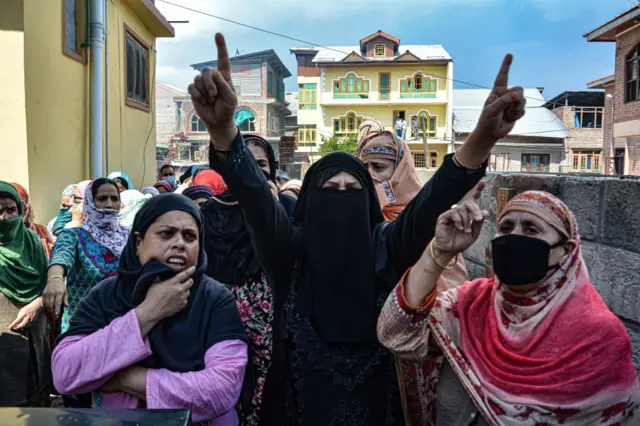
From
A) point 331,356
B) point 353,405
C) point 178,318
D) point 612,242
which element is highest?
point 612,242

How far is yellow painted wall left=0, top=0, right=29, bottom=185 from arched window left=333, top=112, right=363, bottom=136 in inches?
1185

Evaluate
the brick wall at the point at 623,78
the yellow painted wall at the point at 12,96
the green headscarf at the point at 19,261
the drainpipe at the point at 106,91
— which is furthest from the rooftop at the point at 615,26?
the green headscarf at the point at 19,261

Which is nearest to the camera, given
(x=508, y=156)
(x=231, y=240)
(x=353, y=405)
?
(x=353, y=405)

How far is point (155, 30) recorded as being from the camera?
36.0 feet

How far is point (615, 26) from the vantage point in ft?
51.8

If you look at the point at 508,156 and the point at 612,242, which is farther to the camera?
the point at 508,156

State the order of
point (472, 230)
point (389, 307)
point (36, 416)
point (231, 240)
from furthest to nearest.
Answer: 1. point (231, 240)
2. point (389, 307)
3. point (472, 230)
4. point (36, 416)

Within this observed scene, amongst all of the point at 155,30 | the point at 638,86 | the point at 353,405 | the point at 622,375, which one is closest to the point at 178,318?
the point at 353,405

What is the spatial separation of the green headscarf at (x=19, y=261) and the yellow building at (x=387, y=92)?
31.2 meters

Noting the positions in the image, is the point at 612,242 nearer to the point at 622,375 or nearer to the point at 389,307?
the point at 622,375

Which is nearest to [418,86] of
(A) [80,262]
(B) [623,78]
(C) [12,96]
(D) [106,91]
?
(B) [623,78]

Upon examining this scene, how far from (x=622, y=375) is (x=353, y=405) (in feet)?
2.87

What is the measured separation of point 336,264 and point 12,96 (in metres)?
5.11

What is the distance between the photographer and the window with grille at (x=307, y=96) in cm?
3691
